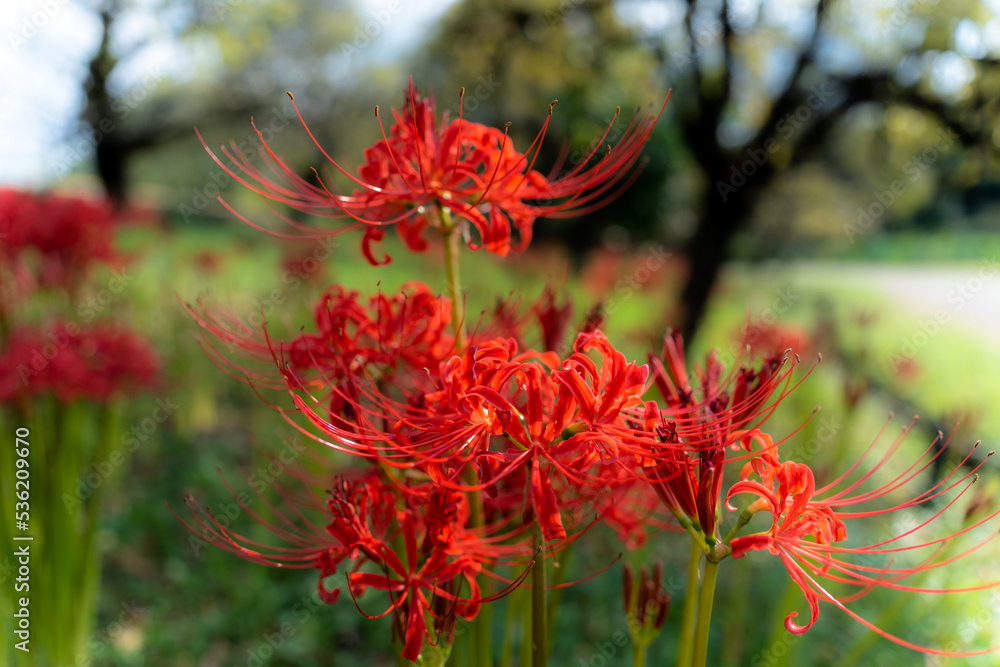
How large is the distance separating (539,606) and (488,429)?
0.28 m

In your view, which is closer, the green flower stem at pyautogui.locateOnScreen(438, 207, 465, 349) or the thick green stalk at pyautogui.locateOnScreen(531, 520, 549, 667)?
the thick green stalk at pyautogui.locateOnScreen(531, 520, 549, 667)

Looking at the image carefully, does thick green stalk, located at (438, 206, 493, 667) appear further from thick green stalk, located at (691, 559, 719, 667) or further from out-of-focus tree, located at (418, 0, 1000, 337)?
out-of-focus tree, located at (418, 0, 1000, 337)

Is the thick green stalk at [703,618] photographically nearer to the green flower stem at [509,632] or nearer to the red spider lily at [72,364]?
the green flower stem at [509,632]

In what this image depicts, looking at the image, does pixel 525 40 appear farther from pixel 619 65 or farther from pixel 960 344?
pixel 960 344

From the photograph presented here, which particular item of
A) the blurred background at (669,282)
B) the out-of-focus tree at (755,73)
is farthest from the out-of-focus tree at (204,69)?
the out-of-focus tree at (755,73)

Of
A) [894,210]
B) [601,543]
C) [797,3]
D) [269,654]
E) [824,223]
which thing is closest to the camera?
[269,654]

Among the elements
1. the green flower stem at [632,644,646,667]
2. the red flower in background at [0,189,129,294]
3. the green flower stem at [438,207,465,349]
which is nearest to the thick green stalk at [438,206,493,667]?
the green flower stem at [438,207,465,349]

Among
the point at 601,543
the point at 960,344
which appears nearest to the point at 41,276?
the point at 601,543

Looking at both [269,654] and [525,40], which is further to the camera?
[525,40]

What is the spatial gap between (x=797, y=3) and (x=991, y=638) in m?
3.94

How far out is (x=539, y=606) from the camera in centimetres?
84

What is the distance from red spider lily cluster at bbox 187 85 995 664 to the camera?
755 millimetres

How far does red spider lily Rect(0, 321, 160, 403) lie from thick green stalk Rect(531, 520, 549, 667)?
6.25 ft

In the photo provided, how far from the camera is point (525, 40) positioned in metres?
4.81
